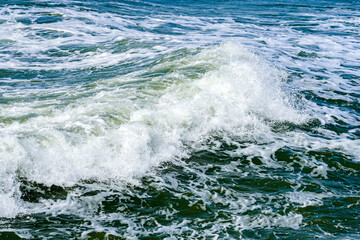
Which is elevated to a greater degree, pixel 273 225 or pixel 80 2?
pixel 80 2

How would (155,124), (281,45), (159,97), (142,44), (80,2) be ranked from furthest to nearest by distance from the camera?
(80,2)
(281,45)
(142,44)
(159,97)
(155,124)

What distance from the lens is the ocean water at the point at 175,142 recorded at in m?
4.90

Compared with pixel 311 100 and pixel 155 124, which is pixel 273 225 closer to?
pixel 155 124

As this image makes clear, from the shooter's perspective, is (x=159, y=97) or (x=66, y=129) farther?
(x=159, y=97)

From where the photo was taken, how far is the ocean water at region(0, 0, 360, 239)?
490 centimetres

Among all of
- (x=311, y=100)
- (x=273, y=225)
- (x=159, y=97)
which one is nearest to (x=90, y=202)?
(x=273, y=225)

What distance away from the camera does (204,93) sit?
8883 mm

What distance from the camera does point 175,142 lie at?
279 inches

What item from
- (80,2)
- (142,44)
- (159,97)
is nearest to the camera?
(159,97)

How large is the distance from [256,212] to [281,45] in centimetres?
1296

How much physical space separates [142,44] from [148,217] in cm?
1098

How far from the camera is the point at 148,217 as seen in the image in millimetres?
4945

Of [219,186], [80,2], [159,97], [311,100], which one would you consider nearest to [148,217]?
[219,186]

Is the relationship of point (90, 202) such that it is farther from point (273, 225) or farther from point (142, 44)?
point (142, 44)
